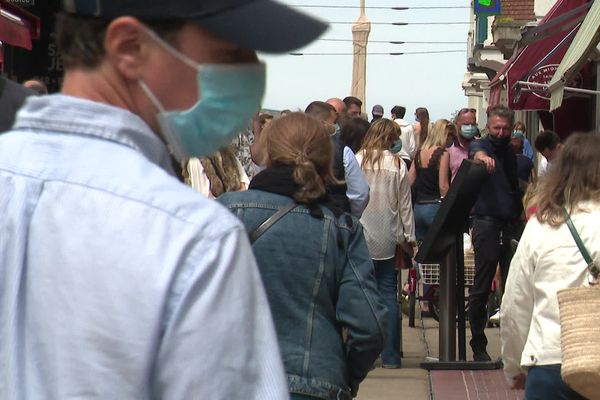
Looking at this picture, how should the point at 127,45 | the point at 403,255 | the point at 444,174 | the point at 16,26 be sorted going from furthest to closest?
→ 1. the point at 16,26
2. the point at 444,174
3. the point at 403,255
4. the point at 127,45

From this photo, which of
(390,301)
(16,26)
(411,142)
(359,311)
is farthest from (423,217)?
(359,311)

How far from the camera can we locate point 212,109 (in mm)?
1951

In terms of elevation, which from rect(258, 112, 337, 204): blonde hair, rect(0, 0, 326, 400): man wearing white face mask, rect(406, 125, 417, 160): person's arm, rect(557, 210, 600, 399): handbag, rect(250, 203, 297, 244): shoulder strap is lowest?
rect(406, 125, 417, 160): person's arm

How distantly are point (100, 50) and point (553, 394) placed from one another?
12.4 ft

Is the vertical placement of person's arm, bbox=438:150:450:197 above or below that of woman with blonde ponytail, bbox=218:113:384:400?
below

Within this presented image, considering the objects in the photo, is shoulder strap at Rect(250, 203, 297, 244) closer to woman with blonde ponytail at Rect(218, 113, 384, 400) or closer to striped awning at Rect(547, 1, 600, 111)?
woman with blonde ponytail at Rect(218, 113, 384, 400)

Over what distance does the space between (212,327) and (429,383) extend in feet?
27.1

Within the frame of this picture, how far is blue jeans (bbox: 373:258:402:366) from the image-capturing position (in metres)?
10.2

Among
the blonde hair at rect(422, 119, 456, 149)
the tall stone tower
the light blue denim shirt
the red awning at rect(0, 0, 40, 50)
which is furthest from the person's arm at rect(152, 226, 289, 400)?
the tall stone tower

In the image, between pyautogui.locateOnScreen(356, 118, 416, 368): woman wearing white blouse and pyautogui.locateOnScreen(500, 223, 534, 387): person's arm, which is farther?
pyautogui.locateOnScreen(356, 118, 416, 368): woman wearing white blouse

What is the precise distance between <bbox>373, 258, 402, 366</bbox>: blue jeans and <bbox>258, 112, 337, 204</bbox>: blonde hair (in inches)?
199

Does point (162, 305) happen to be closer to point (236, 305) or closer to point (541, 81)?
point (236, 305)

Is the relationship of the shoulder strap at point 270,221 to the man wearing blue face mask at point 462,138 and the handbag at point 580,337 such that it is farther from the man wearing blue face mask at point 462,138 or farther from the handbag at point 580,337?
the man wearing blue face mask at point 462,138

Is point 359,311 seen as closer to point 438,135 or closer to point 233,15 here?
point 233,15
